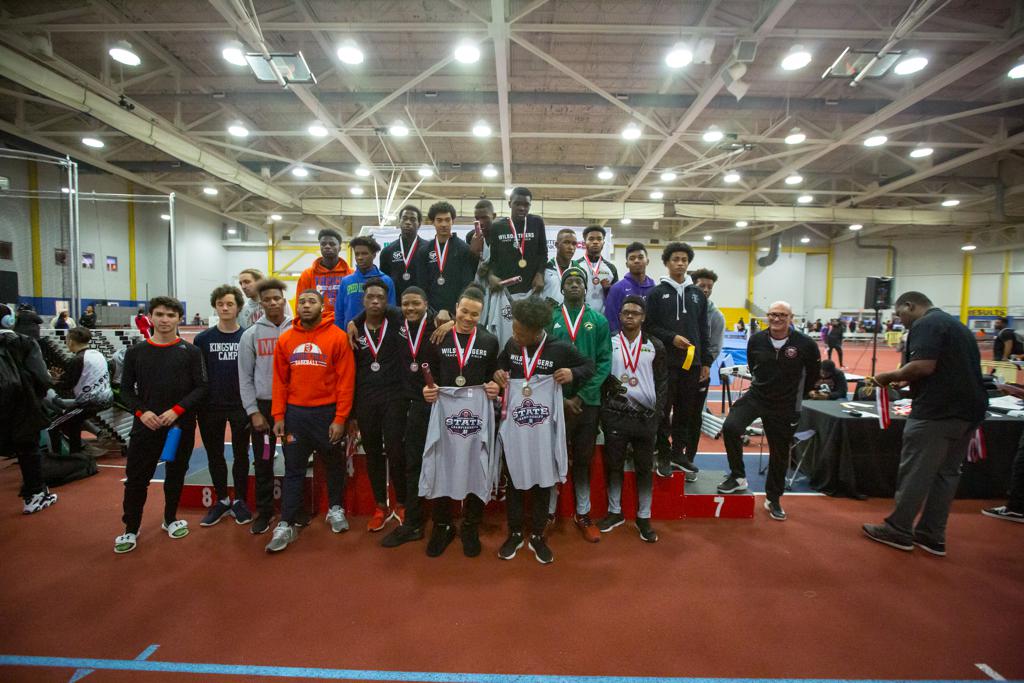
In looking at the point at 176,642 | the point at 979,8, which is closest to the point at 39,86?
the point at 176,642

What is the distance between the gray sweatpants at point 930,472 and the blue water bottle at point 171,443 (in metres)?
6.03

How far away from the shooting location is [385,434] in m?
3.44

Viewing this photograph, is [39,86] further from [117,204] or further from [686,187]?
[686,187]

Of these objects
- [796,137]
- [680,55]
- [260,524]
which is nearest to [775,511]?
[260,524]

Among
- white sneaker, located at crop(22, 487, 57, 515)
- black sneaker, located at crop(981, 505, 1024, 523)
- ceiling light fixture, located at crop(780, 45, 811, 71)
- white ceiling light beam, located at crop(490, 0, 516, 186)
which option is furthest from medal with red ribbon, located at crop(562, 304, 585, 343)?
ceiling light fixture, located at crop(780, 45, 811, 71)

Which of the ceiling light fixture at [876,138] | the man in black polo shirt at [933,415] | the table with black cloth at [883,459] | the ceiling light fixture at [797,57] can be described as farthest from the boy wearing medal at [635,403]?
the ceiling light fixture at [876,138]

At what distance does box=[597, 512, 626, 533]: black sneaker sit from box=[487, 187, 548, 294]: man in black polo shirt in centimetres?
220

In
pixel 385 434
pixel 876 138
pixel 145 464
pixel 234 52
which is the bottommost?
pixel 145 464

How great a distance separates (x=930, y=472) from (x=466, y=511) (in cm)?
382

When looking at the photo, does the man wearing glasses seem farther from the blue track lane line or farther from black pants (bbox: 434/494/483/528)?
black pants (bbox: 434/494/483/528)

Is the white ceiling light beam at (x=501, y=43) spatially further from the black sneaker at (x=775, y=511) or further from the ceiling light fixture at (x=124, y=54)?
the black sneaker at (x=775, y=511)

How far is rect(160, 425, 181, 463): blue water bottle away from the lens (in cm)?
338

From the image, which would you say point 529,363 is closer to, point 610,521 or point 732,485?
point 610,521

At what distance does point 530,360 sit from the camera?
126 inches
